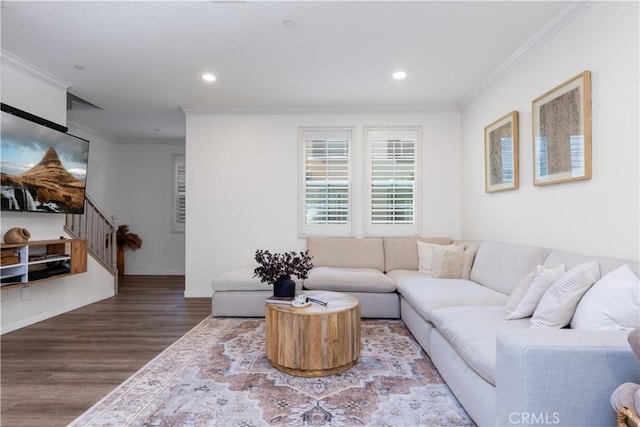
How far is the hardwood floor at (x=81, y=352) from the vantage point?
204 cm

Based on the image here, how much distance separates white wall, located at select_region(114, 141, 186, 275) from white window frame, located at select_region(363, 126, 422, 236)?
4.19 metres

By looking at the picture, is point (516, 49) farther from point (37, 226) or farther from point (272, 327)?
point (37, 226)

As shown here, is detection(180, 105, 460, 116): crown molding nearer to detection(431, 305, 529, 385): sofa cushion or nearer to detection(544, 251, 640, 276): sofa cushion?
detection(544, 251, 640, 276): sofa cushion

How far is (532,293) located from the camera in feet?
6.90

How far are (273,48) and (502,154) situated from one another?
2.60 m

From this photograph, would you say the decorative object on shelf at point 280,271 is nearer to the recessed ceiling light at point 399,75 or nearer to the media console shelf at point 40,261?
the recessed ceiling light at point 399,75

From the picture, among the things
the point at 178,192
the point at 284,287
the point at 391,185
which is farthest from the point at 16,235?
the point at 391,185

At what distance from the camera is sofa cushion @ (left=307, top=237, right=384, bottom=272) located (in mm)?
4438

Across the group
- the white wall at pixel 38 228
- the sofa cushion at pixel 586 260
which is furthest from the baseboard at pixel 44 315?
the sofa cushion at pixel 586 260

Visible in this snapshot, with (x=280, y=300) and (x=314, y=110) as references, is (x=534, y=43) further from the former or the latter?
(x=280, y=300)

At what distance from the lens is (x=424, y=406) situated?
2.01 metres

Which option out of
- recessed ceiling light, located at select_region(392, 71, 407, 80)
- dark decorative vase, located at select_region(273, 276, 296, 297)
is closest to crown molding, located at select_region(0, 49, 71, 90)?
dark decorative vase, located at select_region(273, 276, 296, 297)

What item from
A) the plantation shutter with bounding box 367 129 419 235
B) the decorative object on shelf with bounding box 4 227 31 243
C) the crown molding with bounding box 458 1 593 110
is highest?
the crown molding with bounding box 458 1 593 110

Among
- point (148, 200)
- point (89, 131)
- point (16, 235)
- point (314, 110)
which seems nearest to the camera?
point (16, 235)
